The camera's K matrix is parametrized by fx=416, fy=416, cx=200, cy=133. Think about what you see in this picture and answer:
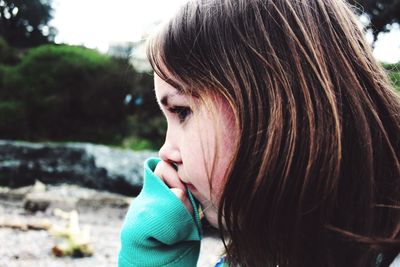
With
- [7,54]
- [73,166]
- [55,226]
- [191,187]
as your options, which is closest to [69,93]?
[7,54]

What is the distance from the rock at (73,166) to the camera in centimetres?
522

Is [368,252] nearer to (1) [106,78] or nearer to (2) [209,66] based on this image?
(2) [209,66]

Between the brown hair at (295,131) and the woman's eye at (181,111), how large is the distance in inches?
2.2

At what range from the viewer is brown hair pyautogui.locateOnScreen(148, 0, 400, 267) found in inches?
33.9

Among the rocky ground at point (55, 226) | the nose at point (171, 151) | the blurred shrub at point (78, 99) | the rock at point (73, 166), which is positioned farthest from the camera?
the blurred shrub at point (78, 99)

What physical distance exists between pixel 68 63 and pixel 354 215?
8256mm

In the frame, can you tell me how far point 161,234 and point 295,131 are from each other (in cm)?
41

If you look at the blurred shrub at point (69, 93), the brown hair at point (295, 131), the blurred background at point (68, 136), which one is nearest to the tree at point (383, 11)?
the blurred background at point (68, 136)

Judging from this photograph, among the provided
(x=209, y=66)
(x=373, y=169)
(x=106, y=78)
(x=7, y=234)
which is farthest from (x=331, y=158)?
(x=106, y=78)

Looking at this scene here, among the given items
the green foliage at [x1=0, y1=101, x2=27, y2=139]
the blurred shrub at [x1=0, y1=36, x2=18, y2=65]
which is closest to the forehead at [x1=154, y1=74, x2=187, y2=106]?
the green foliage at [x1=0, y1=101, x2=27, y2=139]

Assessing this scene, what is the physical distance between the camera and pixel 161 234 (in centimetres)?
102

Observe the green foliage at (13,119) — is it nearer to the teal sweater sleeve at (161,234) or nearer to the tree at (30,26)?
the tree at (30,26)

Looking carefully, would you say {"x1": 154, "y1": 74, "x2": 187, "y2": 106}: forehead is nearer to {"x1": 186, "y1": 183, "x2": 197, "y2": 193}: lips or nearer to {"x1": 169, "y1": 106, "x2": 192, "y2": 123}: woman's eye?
{"x1": 169, "y1": 106, "x2": 192, "y2": 123}: woman's eye

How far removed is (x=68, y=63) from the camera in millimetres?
8406
